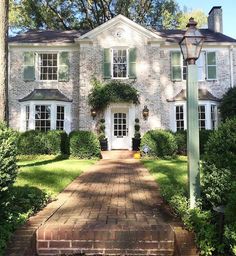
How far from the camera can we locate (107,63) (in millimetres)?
20141

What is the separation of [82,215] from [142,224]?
112cm

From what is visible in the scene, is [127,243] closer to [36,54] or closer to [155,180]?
[155,180]

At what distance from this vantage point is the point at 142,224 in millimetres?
5047

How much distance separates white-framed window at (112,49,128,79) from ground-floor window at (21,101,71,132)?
3529mm

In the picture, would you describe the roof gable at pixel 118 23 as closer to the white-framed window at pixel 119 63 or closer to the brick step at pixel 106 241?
the white-framed window at pixel 119 63

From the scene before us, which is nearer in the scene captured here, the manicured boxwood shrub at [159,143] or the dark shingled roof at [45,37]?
the manicured boxwood shrub at [159,143]

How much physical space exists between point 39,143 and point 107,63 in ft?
21.1

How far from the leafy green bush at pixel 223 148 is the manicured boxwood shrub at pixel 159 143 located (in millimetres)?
10750

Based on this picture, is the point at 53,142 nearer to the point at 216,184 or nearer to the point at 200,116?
the point at 200,116

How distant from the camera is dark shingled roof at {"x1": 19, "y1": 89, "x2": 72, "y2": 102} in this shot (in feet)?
64.7

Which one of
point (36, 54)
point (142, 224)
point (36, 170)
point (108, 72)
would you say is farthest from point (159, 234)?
point (36, 54)

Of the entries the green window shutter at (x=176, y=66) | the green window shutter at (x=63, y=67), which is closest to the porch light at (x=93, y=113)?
the green window shutter at (x=63, y=67)

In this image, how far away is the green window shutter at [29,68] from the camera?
68.2 feet

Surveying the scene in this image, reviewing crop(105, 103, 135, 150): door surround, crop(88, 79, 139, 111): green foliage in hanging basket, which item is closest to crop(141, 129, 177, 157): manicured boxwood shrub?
crop(105, 103, 135, 150): door surround
